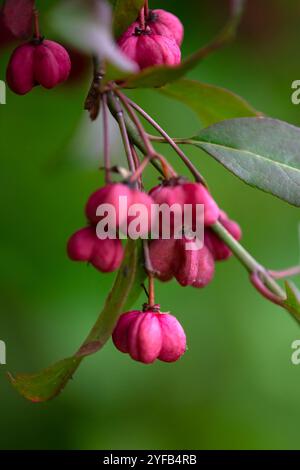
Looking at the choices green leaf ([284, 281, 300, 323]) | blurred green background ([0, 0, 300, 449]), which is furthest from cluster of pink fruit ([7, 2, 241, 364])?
blurred green background ([0, 0, 300, 449])

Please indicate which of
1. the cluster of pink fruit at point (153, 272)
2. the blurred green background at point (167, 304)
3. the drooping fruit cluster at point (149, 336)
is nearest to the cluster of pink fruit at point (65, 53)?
the cluster of pink fruit at point (153, 272)

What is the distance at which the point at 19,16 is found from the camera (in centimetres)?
111

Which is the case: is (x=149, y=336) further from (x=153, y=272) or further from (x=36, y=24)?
(x=36, y=24)

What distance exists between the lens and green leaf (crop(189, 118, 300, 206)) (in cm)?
110

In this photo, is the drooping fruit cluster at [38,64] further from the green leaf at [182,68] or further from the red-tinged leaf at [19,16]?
the green leaf at [182,68]

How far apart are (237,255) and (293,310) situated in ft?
0.33

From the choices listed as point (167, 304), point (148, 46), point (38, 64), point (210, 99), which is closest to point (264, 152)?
point (210, 99)

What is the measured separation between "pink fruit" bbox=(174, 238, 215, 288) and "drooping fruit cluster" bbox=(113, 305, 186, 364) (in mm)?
54

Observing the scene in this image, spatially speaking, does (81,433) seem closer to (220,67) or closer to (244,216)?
(244,216)

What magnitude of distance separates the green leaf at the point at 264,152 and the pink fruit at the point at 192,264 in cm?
A: 11

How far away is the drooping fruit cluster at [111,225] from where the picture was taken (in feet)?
3.01

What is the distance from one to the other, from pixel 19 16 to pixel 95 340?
0.43 metres

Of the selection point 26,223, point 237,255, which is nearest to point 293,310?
point 237,255

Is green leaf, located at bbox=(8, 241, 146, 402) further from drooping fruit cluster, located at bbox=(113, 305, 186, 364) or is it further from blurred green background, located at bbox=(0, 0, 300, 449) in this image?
blurred green background, located at bbox=(0, 0, 300, 449)
